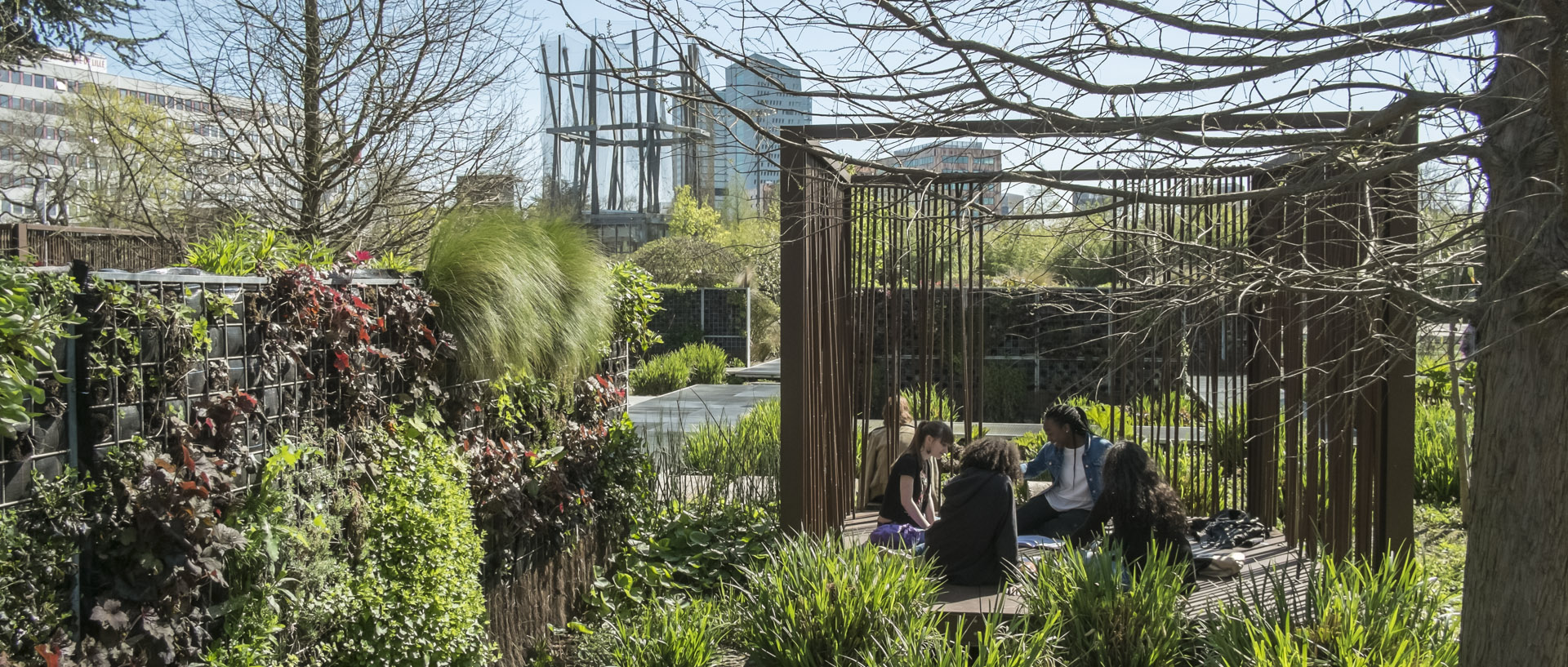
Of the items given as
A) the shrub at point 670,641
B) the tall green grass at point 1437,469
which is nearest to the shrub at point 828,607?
the shrub at point 670,641

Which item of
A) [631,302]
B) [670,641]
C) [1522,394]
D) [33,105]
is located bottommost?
[670,641]

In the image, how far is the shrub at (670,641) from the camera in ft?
12.0

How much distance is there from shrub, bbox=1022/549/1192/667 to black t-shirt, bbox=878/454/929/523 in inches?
56.5

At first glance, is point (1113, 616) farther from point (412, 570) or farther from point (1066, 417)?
→ point (412, 570)

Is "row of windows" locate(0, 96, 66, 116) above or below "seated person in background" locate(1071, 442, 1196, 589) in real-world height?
above

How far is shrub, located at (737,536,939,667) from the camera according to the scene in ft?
11.7

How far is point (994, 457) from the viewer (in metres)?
4.53

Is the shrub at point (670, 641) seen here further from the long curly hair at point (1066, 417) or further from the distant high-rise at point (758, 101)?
the long curly hair at point (1066, 417)

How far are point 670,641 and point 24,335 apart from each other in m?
2.28

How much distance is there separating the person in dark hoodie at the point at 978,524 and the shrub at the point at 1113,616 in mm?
688

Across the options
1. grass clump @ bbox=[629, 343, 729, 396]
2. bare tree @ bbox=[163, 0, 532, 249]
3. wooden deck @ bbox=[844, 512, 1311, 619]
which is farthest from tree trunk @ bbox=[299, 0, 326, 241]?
grass clump @ bbox=[629, 343, 729, 396]

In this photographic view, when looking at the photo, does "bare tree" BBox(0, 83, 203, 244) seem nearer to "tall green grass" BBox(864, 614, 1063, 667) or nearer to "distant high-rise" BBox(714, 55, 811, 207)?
"distant high-rise" BBox(714, 55, 811, 207)

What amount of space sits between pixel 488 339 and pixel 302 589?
1298mm

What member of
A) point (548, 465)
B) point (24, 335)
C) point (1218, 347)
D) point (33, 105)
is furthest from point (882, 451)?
point (33, 105)
